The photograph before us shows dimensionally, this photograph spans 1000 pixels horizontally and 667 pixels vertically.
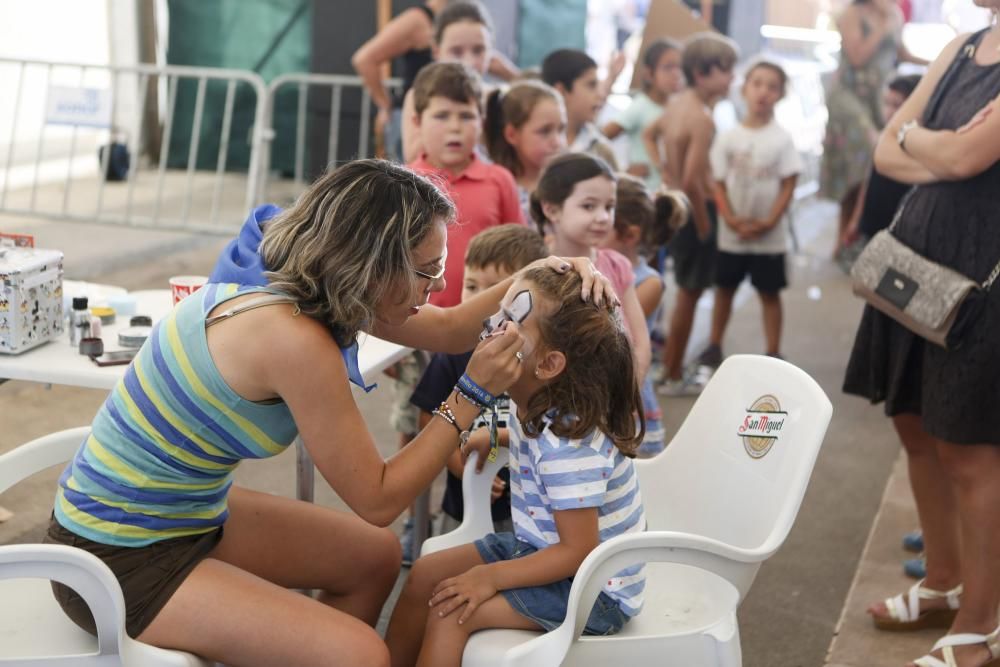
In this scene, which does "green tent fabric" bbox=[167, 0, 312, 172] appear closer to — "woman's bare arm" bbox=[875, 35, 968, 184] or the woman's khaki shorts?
"woman's bare arm" bbox=[875, 35, 968, 184]

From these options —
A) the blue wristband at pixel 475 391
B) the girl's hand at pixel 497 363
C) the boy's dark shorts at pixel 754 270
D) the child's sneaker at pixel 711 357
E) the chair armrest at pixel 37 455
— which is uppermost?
the girl's hand at pixel 497 363

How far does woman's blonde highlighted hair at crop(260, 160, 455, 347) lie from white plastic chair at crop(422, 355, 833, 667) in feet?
1.76

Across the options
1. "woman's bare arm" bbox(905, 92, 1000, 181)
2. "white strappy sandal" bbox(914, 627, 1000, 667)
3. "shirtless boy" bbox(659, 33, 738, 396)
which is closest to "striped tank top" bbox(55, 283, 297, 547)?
"woman's bare arm" bbox(905, 92, 1000, 181)

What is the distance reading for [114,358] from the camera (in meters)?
2.33

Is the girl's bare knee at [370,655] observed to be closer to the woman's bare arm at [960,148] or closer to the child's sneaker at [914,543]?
the woman's bare arm at [960,148]

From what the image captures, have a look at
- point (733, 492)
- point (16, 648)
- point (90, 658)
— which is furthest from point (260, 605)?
point (733, 492)

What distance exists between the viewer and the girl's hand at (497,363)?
1.84 m

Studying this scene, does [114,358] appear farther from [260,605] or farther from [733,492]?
[733,492]

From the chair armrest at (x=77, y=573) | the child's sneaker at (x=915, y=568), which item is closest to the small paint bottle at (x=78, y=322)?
the chair armrest at (x=77, y=573)

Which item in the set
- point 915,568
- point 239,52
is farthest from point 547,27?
point 915,568

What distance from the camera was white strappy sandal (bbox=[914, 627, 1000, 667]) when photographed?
2590 mm

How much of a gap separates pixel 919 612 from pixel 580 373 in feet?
4.77

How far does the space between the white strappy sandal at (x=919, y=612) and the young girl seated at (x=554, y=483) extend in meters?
1.18

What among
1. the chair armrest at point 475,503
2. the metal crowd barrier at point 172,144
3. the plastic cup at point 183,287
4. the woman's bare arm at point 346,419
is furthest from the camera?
the metal crowd barrier at point 172,144
